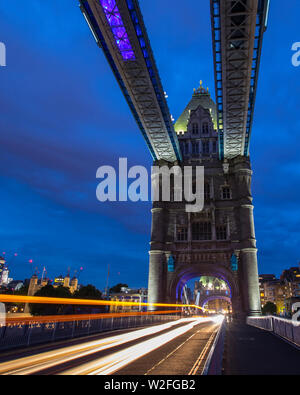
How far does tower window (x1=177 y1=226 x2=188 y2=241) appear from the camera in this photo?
42.5 m

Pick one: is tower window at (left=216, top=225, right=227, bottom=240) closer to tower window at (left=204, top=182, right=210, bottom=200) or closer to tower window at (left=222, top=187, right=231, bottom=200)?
tower window at (left=222, top=187, right=231, bottom=200)

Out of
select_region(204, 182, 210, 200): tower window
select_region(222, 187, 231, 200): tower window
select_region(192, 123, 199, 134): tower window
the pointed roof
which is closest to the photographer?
select_region(222, 187, 231, 200): tower window

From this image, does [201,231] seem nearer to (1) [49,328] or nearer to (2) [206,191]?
(2) [206,191]

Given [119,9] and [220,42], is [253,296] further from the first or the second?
[119,9]

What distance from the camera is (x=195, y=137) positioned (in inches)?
1870

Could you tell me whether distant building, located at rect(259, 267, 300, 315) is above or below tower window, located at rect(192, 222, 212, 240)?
below

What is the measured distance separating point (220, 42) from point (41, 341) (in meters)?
26.4

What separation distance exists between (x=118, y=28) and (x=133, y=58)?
3.20 meters

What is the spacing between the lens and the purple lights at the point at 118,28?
77.5 feet

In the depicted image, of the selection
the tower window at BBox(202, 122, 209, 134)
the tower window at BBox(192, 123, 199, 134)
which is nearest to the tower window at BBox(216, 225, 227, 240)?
the tower window at BBox(202, 122, 209, 134)

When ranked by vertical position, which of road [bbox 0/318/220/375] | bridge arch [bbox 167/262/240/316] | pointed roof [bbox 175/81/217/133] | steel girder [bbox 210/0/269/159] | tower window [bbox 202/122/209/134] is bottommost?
road [bbox 0/318/220/375]

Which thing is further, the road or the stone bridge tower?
the stone bridge tower

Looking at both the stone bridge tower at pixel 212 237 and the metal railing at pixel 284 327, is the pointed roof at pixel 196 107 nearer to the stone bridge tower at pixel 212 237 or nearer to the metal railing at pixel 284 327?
the stone bridge tower at pixel 212 237

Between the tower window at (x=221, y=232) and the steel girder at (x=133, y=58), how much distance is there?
14.3m
